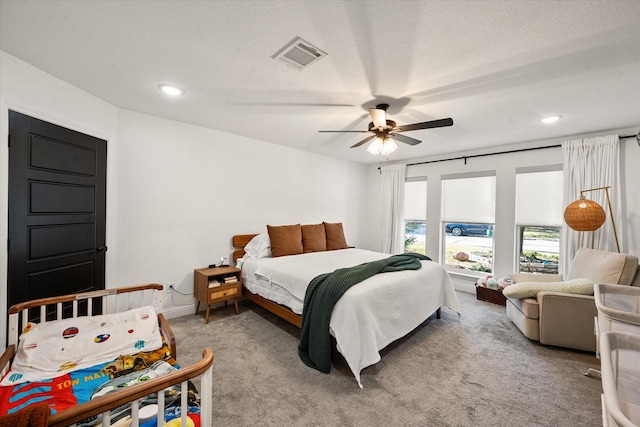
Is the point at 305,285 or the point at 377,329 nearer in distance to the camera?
the point at 377,329

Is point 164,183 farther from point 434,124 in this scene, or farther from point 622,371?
point 622,371

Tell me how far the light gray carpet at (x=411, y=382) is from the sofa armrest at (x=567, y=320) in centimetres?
12

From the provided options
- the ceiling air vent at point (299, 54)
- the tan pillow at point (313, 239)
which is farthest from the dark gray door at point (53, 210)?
the tan pillow at point (313, 239)

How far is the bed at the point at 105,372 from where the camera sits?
93 cm

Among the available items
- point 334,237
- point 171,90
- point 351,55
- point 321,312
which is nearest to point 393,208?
point 334,237

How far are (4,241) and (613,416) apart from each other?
3.27 m

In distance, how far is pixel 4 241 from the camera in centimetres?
188

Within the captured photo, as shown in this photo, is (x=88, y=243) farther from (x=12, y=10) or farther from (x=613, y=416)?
(x=613, y=416)

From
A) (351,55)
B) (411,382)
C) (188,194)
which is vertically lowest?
(411,382)

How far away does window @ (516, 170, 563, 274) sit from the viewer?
372cm

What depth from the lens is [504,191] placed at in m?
4.04

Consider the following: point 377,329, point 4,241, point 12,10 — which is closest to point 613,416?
point 377,329

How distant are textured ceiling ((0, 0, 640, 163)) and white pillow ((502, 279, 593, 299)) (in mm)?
1755

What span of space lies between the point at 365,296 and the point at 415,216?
11.2ft
